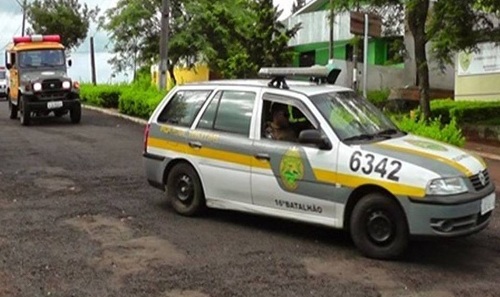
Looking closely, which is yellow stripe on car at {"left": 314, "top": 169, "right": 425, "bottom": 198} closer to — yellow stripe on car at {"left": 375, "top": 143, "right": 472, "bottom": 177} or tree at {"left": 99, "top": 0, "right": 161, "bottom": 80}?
yellow stripe on car at {"left": 375, "top": 143, "right": 472, "bottom": 177}

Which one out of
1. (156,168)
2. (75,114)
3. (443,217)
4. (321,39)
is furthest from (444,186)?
(321,39)

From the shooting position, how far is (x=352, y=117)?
7598 millimetres

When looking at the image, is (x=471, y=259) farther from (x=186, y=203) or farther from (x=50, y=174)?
(x=50, y=174)

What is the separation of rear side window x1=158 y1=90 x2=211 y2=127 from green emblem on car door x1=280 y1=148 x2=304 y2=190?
158cm

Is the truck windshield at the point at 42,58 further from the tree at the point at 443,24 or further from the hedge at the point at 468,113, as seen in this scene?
the hedge at the point at 468,113

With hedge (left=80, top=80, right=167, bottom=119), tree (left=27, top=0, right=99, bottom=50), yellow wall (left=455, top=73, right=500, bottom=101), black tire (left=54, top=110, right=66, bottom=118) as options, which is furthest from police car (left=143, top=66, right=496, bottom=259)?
tree (left=27, top=0, right=99, bottom=50)

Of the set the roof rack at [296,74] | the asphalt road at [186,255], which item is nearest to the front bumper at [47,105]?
the asphalt road at [186,255]

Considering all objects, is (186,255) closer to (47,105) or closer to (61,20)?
(47,105)

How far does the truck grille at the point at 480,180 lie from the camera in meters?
6.68

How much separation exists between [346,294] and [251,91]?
3.02 meters

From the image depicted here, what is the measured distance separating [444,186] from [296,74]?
2439 mm

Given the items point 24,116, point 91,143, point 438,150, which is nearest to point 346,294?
point 438,150

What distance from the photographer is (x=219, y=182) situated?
26.6 ft

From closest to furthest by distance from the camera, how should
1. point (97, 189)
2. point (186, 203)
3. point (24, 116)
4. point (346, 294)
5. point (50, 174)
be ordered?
point (346, 294)
point (186, 203)
point (97, 189)
point (50, 174)
point (24, 116)
